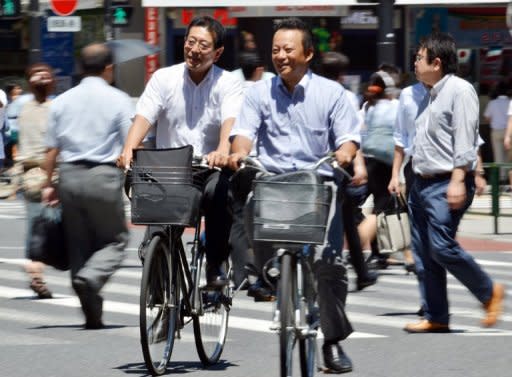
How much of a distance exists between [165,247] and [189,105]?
895 millimetres

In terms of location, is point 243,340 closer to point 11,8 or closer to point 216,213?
point 216,213

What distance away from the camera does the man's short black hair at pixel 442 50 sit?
9.09 meters

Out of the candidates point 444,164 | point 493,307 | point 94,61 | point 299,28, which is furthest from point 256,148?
point 493,307

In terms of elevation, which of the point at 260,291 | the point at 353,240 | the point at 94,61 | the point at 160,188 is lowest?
the point at 353,240

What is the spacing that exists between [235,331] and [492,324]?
168cm

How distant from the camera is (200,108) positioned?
8094 millimetres

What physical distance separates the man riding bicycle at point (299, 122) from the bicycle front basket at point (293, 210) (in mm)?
547

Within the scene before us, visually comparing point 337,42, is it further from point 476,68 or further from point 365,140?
point 365,140

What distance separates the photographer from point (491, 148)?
25.9m

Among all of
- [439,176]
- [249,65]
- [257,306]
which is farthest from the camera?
[249,65]

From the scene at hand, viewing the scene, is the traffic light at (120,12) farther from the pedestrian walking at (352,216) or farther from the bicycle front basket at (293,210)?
the bicycle front basket at (293,210)

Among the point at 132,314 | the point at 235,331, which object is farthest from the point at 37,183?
the point at 235,331

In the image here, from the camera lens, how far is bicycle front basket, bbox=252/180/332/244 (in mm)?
6594

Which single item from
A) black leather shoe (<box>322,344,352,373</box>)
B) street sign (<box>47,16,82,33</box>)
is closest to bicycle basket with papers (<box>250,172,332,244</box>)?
black leather shoe (<box>322,344,352,373</box>)
